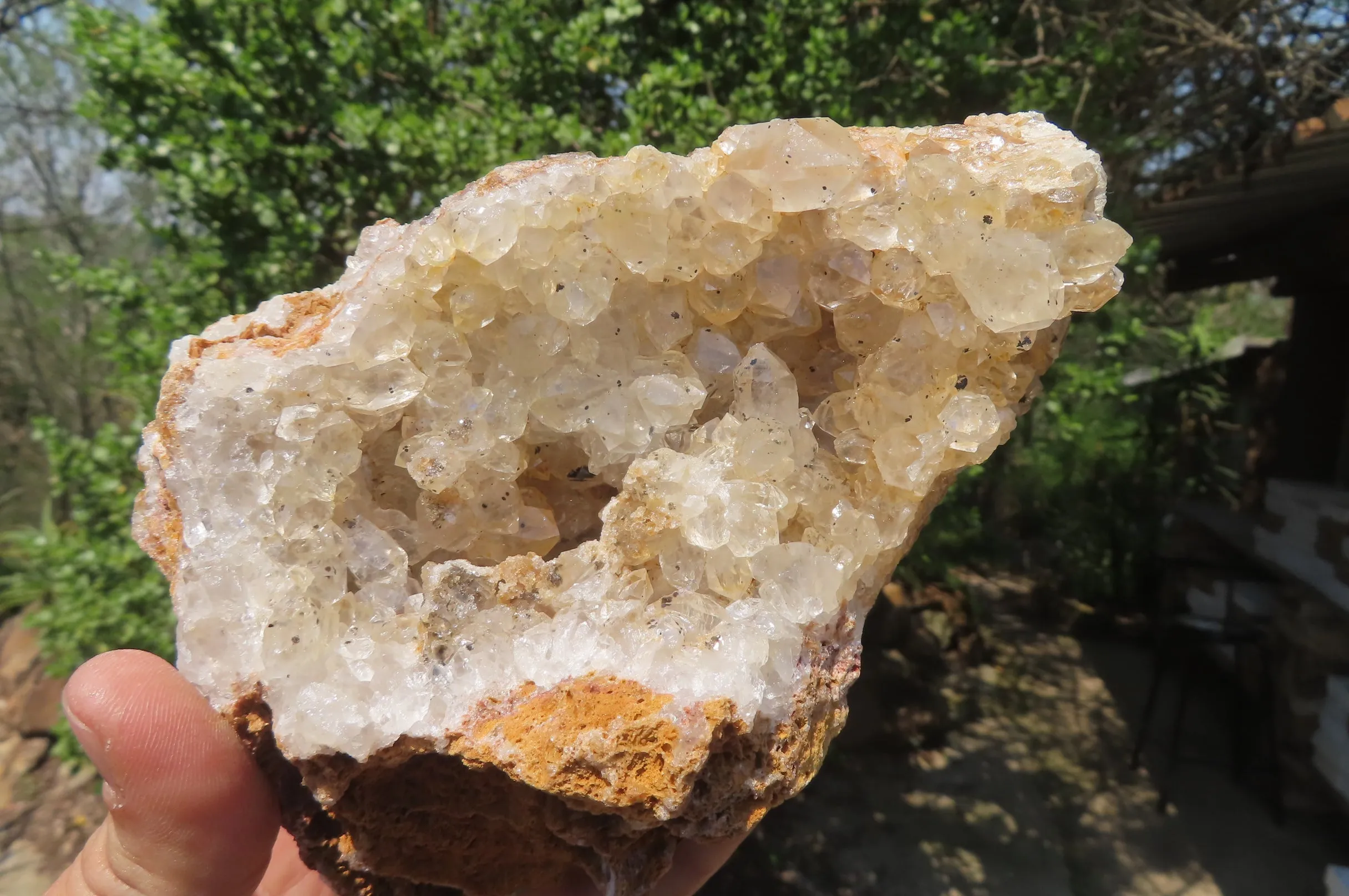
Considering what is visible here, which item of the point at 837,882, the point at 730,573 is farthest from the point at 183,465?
the point at 837,882

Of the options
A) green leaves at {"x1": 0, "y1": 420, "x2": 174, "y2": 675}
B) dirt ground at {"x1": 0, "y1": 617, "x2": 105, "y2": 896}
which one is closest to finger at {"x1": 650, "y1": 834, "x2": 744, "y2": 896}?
green leaves at {"x1": 0, "y1": 420, "x2": 174, "y2": 675}

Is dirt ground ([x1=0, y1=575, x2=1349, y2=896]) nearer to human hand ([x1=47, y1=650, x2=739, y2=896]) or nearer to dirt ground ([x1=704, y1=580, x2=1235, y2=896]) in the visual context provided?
dirt ground ([x1=704, y1=580, x2=1235, y2=896])

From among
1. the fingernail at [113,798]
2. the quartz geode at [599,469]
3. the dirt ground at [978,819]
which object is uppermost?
the quartz geode at [599,469]

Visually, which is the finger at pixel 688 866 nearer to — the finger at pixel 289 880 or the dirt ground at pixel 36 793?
the finger at pixel 289 880

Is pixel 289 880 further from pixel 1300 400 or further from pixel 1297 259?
pixel 1300 400

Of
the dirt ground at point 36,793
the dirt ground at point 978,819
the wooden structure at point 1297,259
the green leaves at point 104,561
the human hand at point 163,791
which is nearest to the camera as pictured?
the human hand at point 163,791

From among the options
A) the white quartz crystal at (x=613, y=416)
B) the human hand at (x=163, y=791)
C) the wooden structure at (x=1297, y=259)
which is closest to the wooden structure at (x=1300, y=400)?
the wooden structure at (x=1297, y=259)

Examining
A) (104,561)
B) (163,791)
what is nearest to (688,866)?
(163,791)
